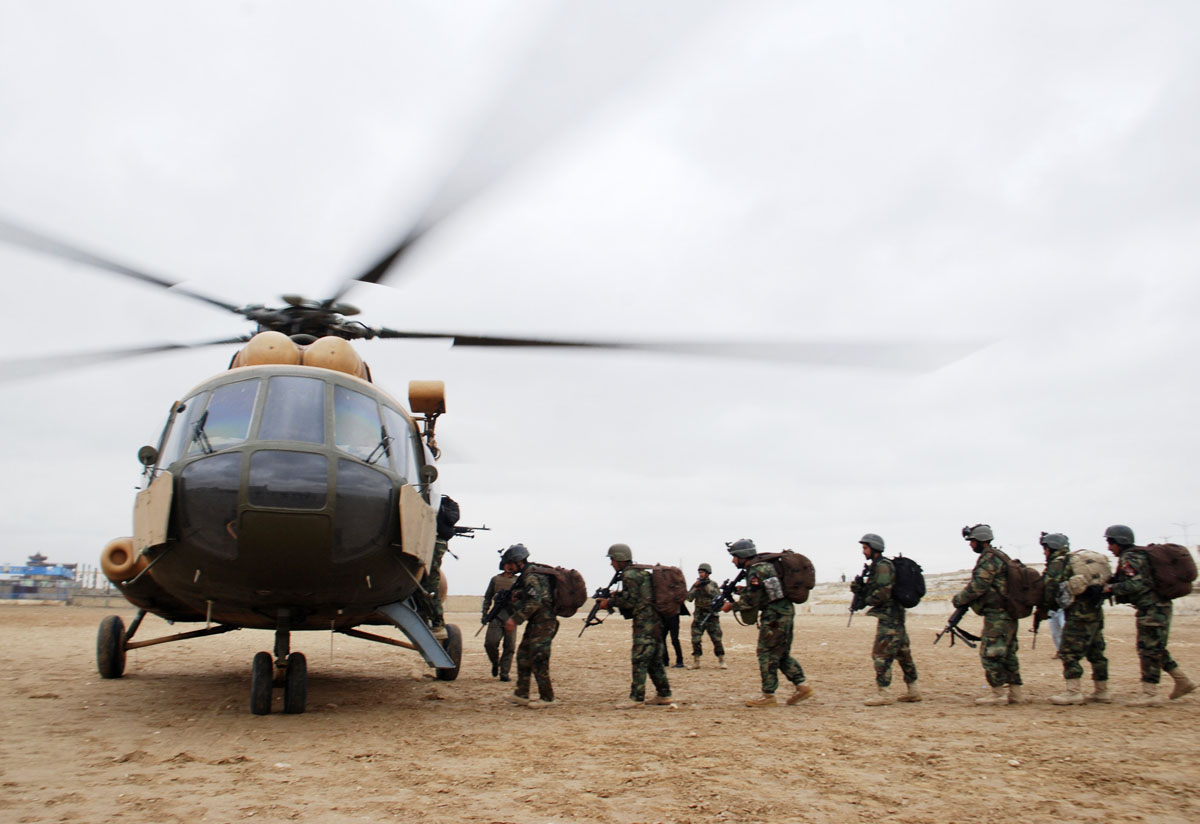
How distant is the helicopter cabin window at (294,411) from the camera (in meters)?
6.71

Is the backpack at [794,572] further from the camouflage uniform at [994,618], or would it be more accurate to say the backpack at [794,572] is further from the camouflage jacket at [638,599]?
the camouflage uniform at [994,618]

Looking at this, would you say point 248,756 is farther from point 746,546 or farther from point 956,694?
point 956,694

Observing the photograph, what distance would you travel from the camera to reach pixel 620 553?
8742mm

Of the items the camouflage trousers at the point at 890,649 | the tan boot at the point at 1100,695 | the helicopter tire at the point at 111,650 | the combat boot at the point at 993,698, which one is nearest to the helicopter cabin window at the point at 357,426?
the helicopter tire at the point at 111,650

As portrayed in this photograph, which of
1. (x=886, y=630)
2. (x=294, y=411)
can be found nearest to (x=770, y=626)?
(x=886, y=630)

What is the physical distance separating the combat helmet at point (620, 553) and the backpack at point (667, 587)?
0.13m

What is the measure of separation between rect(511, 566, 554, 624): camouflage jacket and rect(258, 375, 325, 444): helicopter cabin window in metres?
2.54

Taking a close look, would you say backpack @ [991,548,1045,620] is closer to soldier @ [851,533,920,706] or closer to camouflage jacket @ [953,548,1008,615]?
camouflage jacket @ [953,548,1008,615]

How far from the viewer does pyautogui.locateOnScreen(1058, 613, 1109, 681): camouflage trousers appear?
8.16m

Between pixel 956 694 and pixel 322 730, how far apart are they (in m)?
6.68

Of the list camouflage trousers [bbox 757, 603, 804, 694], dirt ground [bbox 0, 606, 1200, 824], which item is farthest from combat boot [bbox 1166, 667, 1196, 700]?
camouflage trousers [bbox 757, 603, 804, 694]

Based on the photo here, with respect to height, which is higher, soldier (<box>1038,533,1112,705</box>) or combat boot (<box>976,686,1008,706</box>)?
soldier (<box>1038,533,1112,705</box>)

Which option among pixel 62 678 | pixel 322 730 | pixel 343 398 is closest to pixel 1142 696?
pixel 322 730

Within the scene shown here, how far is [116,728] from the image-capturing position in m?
6.49
